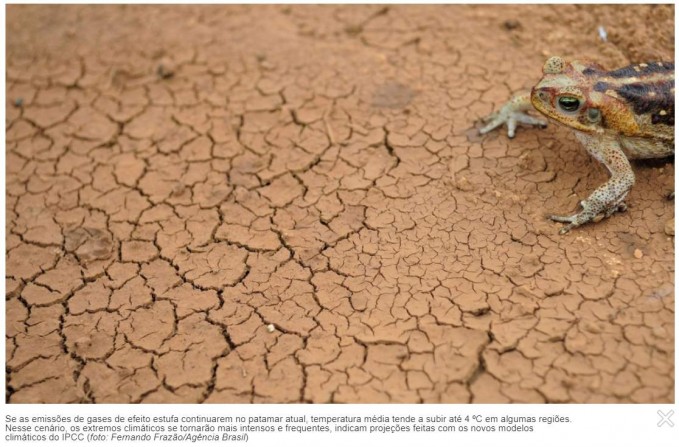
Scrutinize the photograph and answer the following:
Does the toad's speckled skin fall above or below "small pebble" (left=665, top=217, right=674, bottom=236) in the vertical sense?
above

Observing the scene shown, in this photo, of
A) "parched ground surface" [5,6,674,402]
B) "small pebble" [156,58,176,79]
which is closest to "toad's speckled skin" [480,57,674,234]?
"parched ground surface" [5,6,674,402]

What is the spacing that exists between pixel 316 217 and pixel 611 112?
2059mm

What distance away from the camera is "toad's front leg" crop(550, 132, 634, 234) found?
4.20 metres

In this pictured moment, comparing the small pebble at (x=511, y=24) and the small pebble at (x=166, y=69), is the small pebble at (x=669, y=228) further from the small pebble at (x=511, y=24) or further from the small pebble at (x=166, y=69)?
the small pebble at (x=166, y=69)

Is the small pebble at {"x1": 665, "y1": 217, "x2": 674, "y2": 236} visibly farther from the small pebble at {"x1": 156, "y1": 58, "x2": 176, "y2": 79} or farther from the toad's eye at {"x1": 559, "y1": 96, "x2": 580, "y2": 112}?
the small pebble at {"x1": 156, "y1": 58, "x2": 176, "y2": 79}

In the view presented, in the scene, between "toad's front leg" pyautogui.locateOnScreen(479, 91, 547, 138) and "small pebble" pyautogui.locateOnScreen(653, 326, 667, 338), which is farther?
"toad's front leg" pyautogui.locateOnScreen(479, 91, 547, 138)

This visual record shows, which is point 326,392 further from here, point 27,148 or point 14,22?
point 14,22

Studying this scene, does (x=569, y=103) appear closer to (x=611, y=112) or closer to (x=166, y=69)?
(x=611, y=112)

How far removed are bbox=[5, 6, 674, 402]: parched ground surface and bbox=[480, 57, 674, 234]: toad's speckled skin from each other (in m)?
0.19

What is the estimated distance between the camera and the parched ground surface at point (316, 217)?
149 inches
